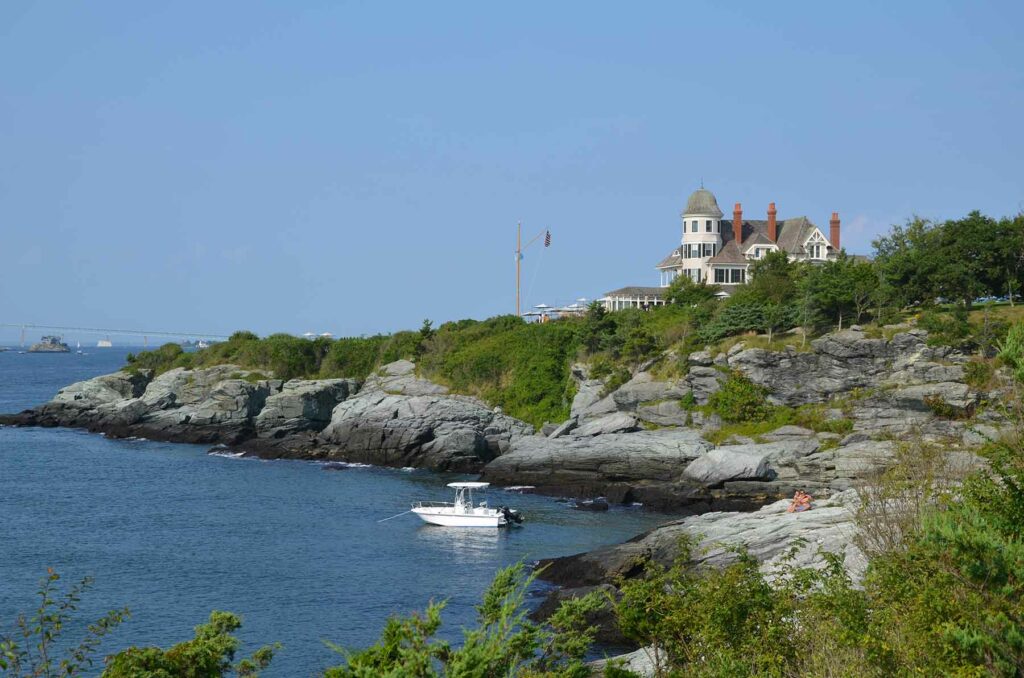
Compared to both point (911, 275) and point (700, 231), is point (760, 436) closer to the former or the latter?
point (911, 275)

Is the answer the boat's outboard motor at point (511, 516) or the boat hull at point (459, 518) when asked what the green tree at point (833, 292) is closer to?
the boat's outboard motor at point (511, 516)

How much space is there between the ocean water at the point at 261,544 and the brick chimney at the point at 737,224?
38.8 metres

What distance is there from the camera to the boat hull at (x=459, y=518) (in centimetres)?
5550

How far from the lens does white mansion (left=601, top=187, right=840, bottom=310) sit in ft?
313

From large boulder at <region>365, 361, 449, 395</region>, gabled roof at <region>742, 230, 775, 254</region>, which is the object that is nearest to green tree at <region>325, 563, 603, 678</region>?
large boulder at <region>365, 361, 449, 395</region>

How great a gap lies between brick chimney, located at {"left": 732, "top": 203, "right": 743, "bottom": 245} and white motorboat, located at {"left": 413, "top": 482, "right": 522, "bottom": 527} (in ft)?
156

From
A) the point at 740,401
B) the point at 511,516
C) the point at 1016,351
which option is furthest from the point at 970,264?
the point at 1016,351

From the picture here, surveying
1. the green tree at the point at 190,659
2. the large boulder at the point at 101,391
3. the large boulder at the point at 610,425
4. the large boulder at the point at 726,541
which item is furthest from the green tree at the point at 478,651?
the large boulder at the point at 101,391

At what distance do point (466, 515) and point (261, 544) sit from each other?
10.0 m

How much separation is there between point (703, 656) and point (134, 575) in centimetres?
2952

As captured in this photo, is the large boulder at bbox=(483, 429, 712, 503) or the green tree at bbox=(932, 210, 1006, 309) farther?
the green tree at bbox=(932, 210, 1006, 309)

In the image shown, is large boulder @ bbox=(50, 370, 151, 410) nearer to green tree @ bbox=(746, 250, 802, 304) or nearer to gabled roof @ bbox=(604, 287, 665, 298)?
gabled roof @ bbox=(604, 287, 665, 298)

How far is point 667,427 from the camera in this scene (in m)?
69.9

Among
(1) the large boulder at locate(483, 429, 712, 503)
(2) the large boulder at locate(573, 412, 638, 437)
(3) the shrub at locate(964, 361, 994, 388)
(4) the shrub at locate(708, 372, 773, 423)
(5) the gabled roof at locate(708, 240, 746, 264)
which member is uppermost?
(5) the gabled roof at locate(708, 240, 746, 264)
